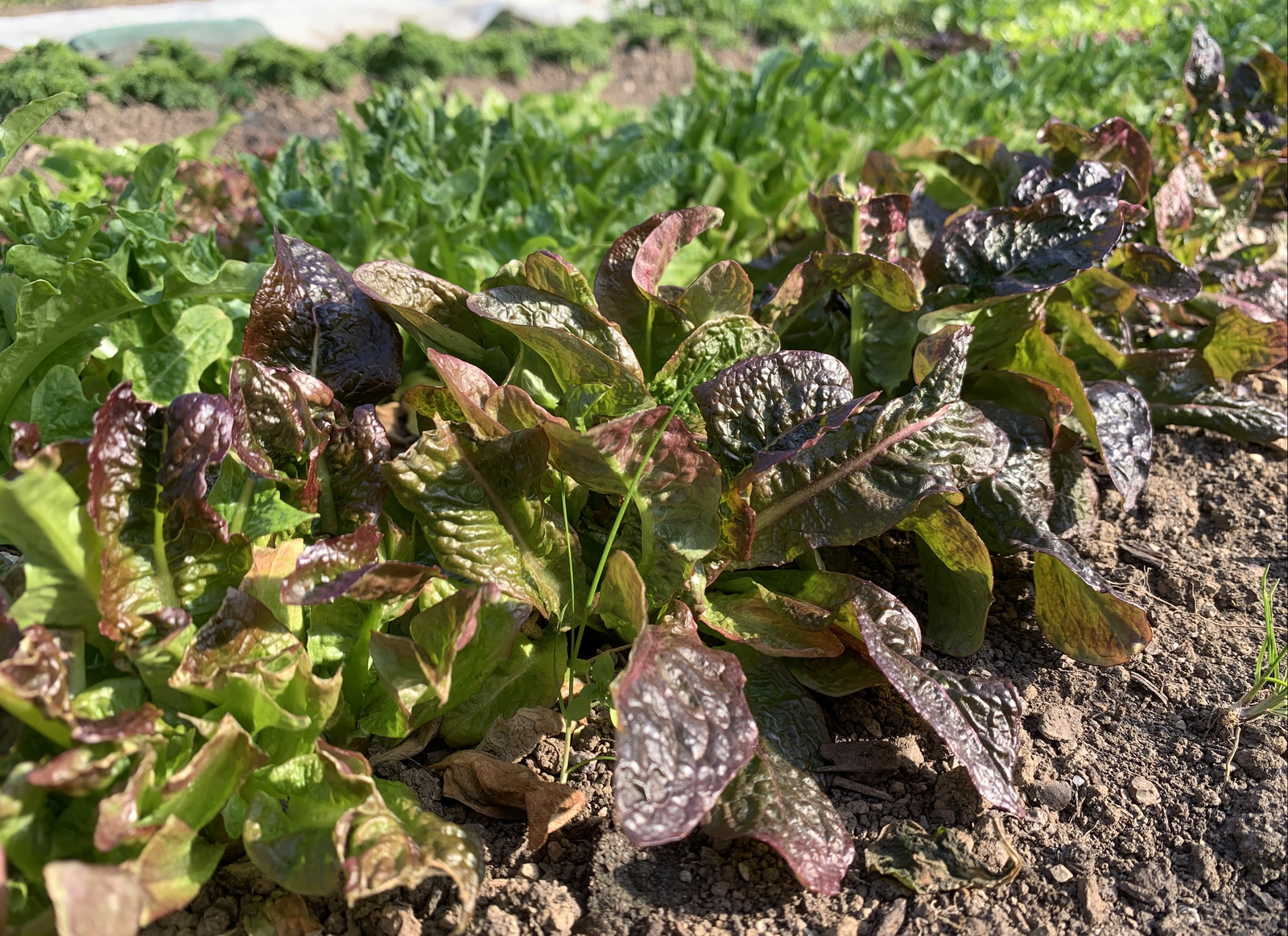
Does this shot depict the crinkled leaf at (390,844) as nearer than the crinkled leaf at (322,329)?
Yes

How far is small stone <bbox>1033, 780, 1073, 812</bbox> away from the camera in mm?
1714

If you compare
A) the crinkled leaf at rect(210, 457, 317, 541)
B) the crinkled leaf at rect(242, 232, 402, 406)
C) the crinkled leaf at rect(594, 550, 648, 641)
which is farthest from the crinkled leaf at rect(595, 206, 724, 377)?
the crinkled leaf at rect(210, 457, 317, 541)

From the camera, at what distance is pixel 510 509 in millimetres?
1799

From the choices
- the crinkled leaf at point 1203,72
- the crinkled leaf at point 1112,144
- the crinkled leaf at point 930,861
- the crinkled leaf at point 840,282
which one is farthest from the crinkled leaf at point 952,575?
the crinkled leaf at point 1203,72

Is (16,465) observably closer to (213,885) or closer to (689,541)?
(213,885)

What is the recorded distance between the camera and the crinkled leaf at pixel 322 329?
6.32ft

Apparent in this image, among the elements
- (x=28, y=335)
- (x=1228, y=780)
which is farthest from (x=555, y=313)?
(x=1228, y=780)

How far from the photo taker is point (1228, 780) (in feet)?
5.73

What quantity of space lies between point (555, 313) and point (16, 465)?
918 mm

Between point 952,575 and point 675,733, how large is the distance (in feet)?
2.64

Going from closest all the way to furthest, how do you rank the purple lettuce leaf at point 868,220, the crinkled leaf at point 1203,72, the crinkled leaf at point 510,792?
the crinkled leaf at point 510,792 < the purple lettuce leaf at point 868,220 < the crinkled leaf at point 1203,72

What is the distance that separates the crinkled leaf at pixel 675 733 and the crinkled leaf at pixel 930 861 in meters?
0.32

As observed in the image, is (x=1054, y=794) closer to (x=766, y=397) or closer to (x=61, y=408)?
(x=766, y=397)

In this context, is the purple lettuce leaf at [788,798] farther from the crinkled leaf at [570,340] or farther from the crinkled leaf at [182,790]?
the crinkled leaf at [182,790]
